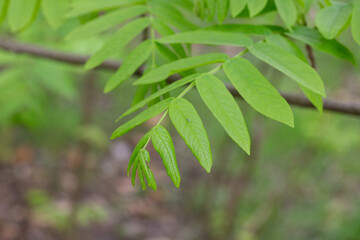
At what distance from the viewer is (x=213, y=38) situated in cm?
117

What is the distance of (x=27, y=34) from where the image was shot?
3.54m

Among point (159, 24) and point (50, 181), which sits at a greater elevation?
point (159, 24)

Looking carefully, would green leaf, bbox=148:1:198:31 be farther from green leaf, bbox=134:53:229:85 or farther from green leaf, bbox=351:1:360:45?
green leaf, bbox=351:1:360:45

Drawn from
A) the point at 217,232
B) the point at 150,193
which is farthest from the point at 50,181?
the point at 217,232

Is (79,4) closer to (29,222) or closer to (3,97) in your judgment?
(3,97)

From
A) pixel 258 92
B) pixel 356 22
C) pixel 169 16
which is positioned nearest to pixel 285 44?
pixel 356 22

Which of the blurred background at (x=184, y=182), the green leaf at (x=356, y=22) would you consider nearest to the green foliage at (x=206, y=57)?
the green leaf at (x=356, y=22)

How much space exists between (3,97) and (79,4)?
216 cm

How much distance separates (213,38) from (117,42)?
0.33m

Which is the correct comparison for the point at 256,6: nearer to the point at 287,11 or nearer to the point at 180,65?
the point at 287,11

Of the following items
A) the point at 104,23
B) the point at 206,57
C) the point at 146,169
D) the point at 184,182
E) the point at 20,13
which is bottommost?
the point at 184,182

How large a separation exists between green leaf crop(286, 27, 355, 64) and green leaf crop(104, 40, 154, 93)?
0.44 meters

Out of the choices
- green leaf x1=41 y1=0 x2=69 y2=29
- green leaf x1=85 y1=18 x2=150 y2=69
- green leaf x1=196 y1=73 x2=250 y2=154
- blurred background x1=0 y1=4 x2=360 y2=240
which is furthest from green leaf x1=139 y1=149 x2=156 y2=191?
blurred background x1=0 y1=4 x2=360 y2=240

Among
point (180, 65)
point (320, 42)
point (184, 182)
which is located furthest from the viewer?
point (184, 182)
